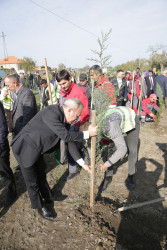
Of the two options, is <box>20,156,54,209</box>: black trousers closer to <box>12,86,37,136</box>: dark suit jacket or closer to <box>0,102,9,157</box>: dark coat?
<box>0,102,9,157</box>: dark coat

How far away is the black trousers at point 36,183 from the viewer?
2.48 metres

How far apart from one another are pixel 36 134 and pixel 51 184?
198 cm

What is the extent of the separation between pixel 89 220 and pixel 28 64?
4712cm

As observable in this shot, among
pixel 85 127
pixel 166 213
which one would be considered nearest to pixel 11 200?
pixel 85 127

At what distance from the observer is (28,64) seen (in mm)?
43500

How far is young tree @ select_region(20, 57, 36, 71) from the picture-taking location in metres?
42.9

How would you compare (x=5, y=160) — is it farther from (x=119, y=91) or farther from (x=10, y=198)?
(x=119, y=91)

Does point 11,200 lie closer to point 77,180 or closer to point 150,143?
point 77,180

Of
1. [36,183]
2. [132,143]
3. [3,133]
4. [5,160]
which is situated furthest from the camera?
[132,143]

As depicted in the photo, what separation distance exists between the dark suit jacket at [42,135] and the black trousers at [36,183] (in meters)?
0.17

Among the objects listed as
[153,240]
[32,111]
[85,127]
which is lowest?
[153,240]

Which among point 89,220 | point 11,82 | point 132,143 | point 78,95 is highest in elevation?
point 11,82

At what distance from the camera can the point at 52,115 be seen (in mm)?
2107

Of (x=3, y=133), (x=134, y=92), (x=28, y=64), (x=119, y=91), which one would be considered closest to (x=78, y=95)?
(x=3, y=133)
